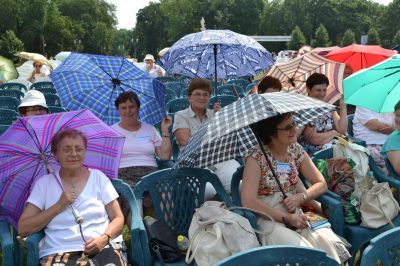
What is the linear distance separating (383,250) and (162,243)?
4.56 ft

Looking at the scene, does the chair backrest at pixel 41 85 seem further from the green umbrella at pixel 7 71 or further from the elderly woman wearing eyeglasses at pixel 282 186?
the elderly woman wearing eyeglasses at pixel 282 186

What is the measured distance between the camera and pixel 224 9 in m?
58.9

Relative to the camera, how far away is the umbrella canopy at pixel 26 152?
102 inches

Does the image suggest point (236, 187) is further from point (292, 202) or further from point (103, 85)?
point (103, 85)

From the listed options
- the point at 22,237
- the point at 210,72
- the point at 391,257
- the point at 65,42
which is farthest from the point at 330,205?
the point at 65,42

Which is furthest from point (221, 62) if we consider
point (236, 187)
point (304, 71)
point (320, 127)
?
point (236, 187)

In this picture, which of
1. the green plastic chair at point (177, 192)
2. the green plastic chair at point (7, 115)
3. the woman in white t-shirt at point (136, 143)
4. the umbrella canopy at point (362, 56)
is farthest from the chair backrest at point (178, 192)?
the green plastic chair at point (7, 115)

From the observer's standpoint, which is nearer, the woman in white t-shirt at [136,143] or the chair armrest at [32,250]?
the chair armrest at [32,250]

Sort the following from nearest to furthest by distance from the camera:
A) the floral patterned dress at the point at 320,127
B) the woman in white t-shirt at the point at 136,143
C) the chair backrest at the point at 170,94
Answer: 1. the woman in white t-shirt at the point at 136,143
2. the floral patterned dress at the point at 320,127
3. the chair backrest at the point at 170,94

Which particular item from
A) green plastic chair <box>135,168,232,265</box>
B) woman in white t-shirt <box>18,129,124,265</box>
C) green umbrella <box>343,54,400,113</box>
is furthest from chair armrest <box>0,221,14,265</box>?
green umbrella <box>343,54,400,113</box>

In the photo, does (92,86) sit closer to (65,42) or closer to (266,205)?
(266,205)

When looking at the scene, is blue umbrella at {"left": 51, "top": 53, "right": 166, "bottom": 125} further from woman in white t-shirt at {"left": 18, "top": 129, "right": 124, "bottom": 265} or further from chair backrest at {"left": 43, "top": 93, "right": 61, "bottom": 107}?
chair backrest at {"left": 43, "top": 93, "right": 61, "bottom": 107}

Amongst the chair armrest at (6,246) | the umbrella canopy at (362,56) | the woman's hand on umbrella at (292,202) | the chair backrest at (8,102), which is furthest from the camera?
the chair backrest at (8,102)

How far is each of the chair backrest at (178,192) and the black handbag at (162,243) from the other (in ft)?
0.86
